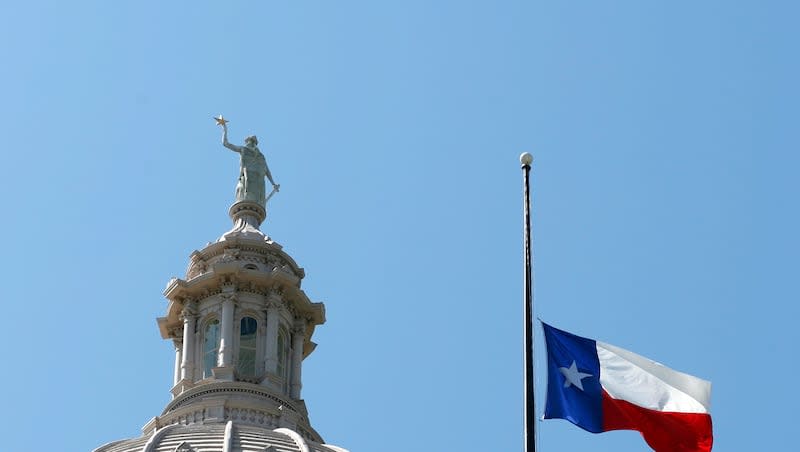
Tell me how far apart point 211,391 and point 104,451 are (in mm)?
5471

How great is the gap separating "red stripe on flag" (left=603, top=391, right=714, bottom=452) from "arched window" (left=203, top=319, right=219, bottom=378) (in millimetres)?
38915

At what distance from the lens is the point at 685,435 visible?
4603cm

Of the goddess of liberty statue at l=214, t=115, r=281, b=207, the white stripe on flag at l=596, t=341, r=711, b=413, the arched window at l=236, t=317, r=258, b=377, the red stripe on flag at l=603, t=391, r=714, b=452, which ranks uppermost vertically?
the goddess of liberty statue at l=214, t=115, r=281, b=207

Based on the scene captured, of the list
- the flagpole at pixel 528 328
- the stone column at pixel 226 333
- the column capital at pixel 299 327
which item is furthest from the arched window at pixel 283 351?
the flagpole at pixel 528 328

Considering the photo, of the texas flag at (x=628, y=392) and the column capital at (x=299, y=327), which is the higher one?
the column capital at (x=299, y=327)

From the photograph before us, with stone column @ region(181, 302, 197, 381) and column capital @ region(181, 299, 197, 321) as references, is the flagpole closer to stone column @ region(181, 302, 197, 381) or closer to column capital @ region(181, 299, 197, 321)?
stone column @ region(181, 302, 197, 381)

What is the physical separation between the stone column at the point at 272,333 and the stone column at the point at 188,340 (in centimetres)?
269

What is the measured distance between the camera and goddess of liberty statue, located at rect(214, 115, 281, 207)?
299ft

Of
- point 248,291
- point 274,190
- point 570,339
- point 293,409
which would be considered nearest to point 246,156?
point 274,190

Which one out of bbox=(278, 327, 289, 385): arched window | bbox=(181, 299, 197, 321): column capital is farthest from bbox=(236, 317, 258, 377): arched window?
bbox=(181, 299, 197, 321): column capital

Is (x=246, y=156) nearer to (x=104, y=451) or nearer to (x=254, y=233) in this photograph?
(x=254, y=233)

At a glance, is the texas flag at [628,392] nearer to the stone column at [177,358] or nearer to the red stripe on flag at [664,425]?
the red stripe on flag at [664,425]

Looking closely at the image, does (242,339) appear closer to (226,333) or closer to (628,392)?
(226,333)

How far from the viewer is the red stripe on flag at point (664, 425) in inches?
1797
